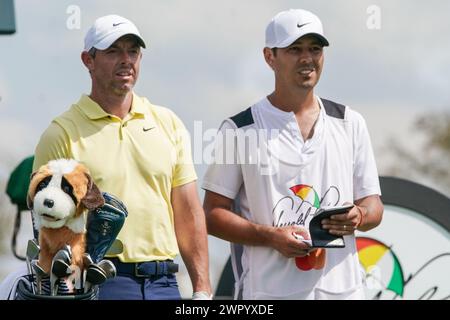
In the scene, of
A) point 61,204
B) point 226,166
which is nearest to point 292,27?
point 226,166

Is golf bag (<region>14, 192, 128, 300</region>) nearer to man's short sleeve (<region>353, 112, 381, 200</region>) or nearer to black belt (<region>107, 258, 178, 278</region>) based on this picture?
black belt (<region>107, 258, 178, 278</region>)

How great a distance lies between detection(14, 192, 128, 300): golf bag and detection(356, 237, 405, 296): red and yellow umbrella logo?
1.60 metres

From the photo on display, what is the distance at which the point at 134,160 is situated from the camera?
12.6ft

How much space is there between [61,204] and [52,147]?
0.27 meters

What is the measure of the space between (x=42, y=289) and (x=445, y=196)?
2.04 metres

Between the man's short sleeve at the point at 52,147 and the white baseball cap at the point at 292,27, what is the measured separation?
902 millimetres

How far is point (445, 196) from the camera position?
4969mm

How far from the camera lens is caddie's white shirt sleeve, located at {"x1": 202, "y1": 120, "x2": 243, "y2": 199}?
4.14 m

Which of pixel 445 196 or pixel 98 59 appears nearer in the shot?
pixel 98 59

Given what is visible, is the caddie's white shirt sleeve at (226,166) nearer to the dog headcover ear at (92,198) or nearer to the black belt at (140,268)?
the black belt at (140,268)

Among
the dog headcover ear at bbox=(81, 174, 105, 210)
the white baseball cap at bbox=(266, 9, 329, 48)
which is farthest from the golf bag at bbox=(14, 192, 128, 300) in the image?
the white baseball cap at bbox=(266, 9, 329, 48)

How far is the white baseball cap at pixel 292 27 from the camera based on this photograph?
4.15 metres

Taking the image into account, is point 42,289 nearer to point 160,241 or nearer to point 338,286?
point 160,241
